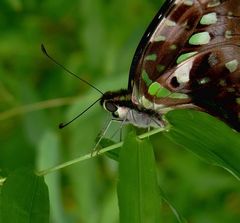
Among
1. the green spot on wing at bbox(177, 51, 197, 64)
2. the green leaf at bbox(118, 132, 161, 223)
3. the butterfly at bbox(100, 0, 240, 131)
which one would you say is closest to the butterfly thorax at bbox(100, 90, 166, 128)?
the butterfly at bbox(100, 0, 240, 131)

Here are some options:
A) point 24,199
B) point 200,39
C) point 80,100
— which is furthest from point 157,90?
point 24,199

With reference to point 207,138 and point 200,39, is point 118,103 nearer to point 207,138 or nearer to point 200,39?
point 200,39

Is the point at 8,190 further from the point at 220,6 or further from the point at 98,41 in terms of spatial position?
the point at 98,41

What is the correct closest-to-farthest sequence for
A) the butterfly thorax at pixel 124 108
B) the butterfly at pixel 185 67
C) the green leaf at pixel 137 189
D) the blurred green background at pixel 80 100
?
1. the green leaf at pixel 137 189
2. the butterfly at pixel 185 67
3. the butterfly thorax at pixel 124 108
4. the blurred green background at pixel 80 100

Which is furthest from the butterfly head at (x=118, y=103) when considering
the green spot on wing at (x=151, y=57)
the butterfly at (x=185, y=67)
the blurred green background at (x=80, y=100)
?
the blurred green background at (x=80, y=100)

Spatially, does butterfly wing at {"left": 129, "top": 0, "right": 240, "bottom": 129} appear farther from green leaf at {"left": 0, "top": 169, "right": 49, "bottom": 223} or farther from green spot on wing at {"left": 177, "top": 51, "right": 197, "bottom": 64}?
green leaf at {"left": 0, "top": 169, "right": 49, "bottom": 223}

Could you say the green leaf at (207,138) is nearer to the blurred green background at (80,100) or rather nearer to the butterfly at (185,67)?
the butterfly at (185,67)

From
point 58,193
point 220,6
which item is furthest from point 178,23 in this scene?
point 58,193
